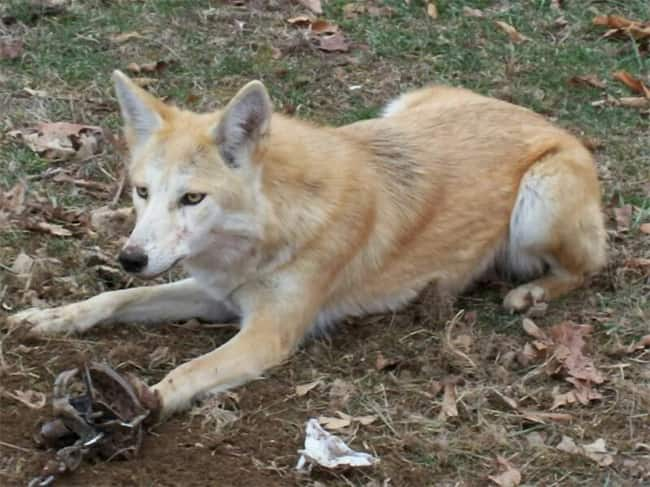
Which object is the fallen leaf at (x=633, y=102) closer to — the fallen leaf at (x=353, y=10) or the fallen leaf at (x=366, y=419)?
the fallen leaf at (x=353, y=10)

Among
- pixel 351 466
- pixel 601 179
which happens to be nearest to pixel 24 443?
pixel 351 466

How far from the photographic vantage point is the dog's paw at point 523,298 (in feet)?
18.7

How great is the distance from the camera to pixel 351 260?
17.9 ft

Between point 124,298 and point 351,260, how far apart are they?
1100 mm

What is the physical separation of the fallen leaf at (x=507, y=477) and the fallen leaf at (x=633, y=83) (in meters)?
4.44

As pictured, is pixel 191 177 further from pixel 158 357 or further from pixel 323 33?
pixel 323 33

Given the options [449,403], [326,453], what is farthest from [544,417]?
[326,453]

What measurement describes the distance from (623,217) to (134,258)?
3.25 metres

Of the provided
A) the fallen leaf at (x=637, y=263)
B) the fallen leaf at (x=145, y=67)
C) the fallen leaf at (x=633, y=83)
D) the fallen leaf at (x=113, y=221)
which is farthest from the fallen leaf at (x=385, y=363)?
the fallen leaf at (x=633, y=83)

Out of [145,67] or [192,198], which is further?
[145,67]

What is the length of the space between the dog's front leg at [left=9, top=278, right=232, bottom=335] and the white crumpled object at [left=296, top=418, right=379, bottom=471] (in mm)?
1184

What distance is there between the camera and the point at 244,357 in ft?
16.2

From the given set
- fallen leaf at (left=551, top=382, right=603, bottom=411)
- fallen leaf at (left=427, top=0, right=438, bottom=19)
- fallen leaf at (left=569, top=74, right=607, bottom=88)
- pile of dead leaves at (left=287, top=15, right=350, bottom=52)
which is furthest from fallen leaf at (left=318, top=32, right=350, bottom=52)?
fallen leaf at (left=551, top=382, right=603, bottom=411)

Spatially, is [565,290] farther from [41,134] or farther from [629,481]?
[41,134]
